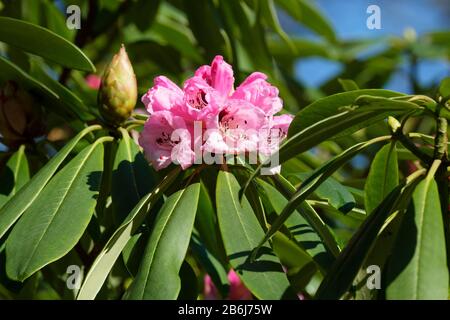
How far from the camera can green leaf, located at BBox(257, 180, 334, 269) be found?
3.94 feet

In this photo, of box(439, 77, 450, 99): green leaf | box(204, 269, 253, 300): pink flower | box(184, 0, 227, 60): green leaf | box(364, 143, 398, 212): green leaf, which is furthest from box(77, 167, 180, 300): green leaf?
box(184, 0, 227, 60): green leaf

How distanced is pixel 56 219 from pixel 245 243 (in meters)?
0.29

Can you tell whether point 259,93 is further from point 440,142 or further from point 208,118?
point 440,142

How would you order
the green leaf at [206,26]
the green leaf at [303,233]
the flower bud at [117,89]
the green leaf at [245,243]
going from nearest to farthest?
the green leaf at [245,243] < the green leaf at [303,233] < the flower bud at [117,89] < the green leaf at [206,26]

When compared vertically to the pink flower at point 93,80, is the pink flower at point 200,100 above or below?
above

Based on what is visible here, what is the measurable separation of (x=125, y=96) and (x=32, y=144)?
0.96 ft

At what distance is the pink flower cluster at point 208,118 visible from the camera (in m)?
1.25

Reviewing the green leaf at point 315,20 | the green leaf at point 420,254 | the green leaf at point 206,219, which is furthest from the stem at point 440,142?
the green leaf at point 315,20

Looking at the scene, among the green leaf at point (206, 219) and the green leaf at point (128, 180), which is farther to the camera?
the green leaf at point (206, 219)

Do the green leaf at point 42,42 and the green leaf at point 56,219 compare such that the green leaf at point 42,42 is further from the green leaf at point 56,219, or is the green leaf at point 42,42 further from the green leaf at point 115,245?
the green leaf at point 115,245

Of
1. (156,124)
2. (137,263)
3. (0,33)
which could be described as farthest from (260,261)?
(0,33)

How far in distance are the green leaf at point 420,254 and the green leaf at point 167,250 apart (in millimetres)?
282

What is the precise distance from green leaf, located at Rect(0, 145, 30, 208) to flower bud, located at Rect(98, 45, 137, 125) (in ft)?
0.67

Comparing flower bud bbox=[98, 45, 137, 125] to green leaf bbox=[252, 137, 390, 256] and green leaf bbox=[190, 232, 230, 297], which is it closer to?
green leaf bbox=[190, 232, 230, 297]
